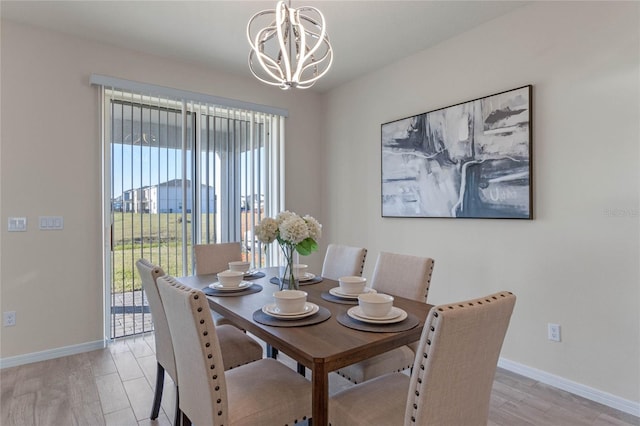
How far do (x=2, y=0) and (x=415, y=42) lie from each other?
3.10 meters

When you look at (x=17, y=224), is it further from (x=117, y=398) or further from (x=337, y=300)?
(x=337, y=300)

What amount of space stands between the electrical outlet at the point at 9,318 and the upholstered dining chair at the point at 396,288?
260cm

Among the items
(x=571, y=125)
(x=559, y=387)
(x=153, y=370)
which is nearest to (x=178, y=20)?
(x=153, y=370)

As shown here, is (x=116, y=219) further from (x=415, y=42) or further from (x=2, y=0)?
(x=415, y=42)

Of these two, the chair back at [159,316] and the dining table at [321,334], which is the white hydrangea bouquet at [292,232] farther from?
the chair back at [159,316]

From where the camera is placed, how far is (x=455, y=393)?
3.64 ft

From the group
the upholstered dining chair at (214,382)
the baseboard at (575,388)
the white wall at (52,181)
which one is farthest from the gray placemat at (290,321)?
the white wall at (52,181)

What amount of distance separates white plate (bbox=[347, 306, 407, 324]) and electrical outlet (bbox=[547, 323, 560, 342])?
1.48 metres

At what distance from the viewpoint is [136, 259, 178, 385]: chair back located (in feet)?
5.40

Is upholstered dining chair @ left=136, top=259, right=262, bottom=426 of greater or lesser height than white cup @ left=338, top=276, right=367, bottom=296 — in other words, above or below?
below

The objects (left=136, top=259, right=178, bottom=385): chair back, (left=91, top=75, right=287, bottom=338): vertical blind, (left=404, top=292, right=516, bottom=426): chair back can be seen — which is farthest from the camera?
(left=91, top=75, right=287, bottom=338): vertical blind

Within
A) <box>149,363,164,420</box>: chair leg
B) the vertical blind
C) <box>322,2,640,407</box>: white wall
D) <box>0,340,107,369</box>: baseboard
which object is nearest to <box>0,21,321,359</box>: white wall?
<box>0,340,107,369</box>: baseboard

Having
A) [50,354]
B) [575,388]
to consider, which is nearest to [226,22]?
[50,354]

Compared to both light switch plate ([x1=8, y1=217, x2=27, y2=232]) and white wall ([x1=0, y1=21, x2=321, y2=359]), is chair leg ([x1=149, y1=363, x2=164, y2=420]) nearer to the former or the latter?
white wall ([x1=0, y1=21, x2=321, y2=359])
